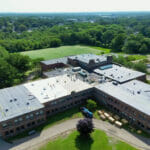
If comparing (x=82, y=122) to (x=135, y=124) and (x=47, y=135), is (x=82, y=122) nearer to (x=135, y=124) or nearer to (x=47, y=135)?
(x=47, y=135)

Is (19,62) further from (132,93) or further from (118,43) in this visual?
(118,43)

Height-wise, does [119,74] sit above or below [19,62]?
below

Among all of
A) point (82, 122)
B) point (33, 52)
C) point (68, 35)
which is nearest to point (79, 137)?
point (82, 122)

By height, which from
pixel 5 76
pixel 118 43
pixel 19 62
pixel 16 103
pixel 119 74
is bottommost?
pixel 16 103

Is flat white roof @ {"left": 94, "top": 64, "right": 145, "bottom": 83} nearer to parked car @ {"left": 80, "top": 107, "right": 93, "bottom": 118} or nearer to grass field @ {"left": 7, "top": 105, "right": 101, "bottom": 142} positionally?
parked car @ {"left": 80, "top": 107, "right": 93, "bottom": 118}

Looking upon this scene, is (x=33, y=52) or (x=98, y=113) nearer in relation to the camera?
(x=98, y=113)

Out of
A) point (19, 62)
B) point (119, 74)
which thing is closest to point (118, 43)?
point (119, 74)

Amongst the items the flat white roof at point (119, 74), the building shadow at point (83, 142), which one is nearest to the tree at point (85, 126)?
the building shadow at point (83, 142)
